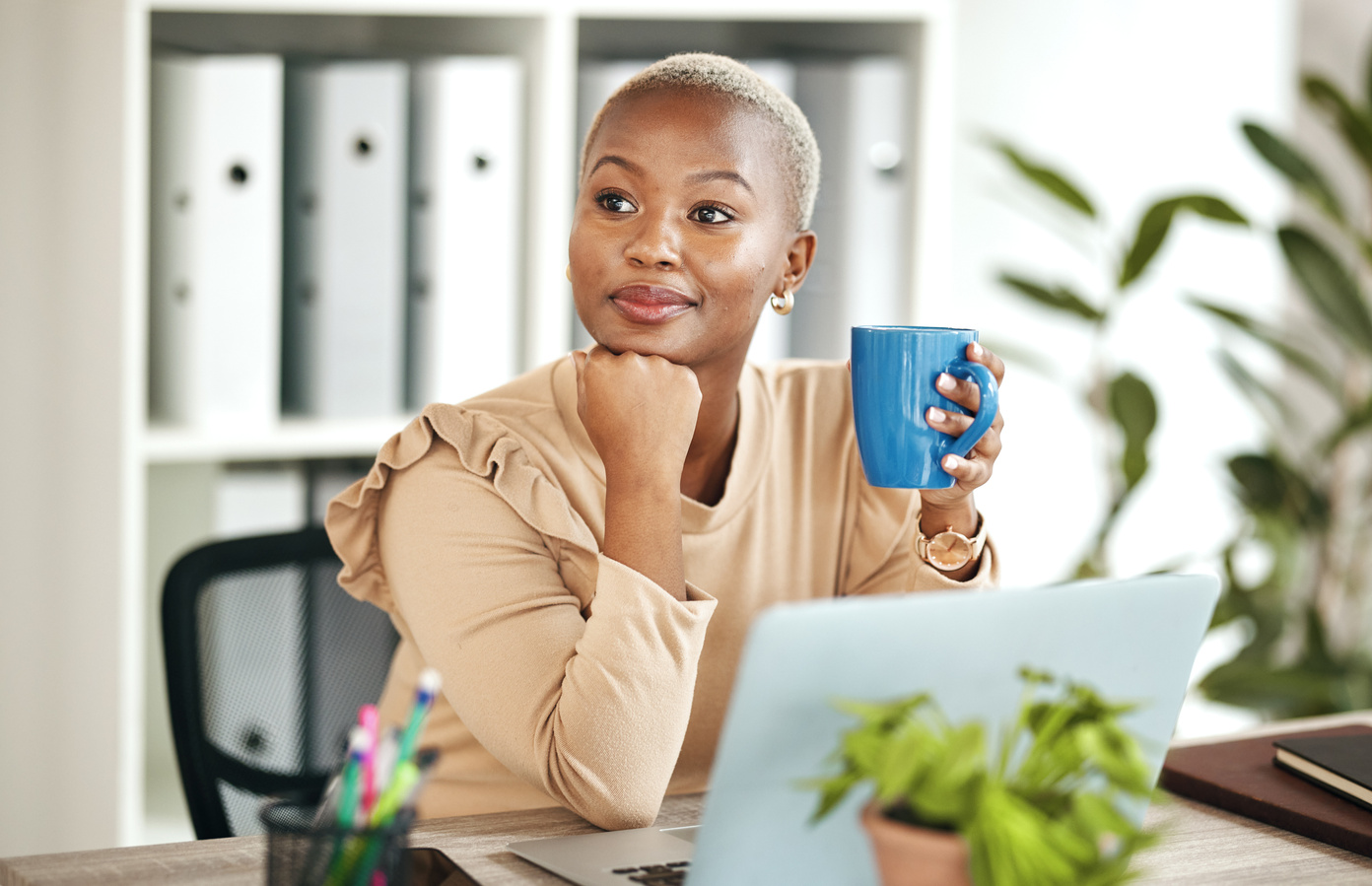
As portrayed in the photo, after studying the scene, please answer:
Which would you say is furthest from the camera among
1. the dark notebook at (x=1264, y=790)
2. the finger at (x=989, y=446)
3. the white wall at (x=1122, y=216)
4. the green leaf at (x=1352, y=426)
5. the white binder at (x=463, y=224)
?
the white wall at (x=1122, y=216)

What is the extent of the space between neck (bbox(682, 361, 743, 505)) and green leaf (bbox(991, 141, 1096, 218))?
89 cm

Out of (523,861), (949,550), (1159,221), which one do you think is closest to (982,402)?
(949,550)

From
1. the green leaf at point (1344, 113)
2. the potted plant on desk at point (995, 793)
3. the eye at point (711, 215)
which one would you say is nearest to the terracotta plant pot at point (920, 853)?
the potted plant on desk at point (995, 793)

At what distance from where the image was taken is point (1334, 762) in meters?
1.00

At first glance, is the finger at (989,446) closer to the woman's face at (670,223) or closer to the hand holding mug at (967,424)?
the hand holding mug at (967,424)

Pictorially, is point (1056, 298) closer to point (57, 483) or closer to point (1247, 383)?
point (1247, 383)

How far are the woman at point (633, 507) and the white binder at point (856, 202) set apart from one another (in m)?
0.65

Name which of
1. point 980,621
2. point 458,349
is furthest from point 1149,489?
point 980,621

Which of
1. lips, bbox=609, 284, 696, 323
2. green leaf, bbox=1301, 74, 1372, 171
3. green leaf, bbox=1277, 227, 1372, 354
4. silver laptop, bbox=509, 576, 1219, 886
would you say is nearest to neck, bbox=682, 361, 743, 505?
lips, bbox=609, 284, 696, 323

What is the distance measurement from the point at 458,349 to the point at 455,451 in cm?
73

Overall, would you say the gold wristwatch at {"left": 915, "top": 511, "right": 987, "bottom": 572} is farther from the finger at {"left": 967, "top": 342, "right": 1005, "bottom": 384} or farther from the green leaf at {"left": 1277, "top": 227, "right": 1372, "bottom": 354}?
the green leaf at {"left": 1277, "top": 227, "right": 1372, "bottom": 354}

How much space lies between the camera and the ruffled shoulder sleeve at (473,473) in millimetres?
1077

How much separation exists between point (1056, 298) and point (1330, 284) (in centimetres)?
39

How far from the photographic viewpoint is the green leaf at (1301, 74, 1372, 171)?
201cm
